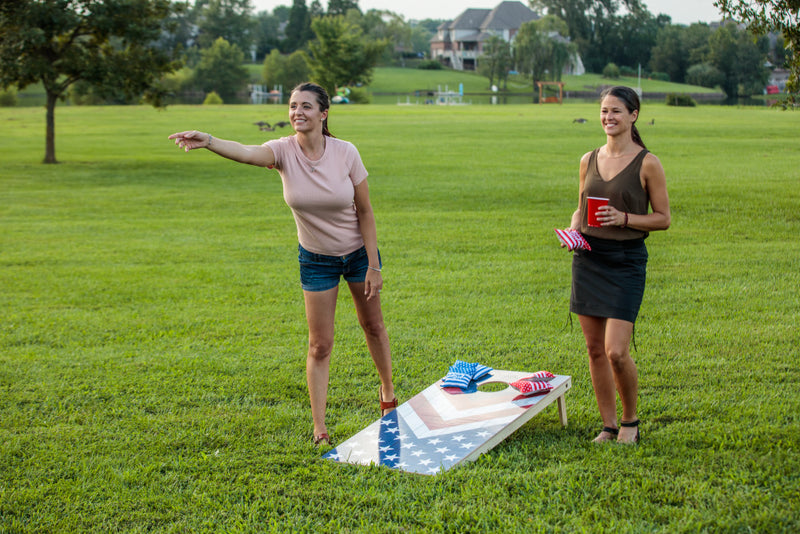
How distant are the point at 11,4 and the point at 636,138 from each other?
2477cm

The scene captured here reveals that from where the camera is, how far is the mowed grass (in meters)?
4.27

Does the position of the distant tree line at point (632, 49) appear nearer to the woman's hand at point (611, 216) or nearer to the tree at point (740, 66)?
the tree at point (740, 66)

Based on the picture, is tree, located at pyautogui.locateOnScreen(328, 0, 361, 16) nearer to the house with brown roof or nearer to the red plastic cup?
the house with brown roof

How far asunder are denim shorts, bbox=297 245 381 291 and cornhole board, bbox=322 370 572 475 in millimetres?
1049

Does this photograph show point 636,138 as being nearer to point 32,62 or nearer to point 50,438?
point 50,438

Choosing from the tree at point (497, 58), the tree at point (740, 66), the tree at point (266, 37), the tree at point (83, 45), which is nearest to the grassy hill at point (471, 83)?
the tree at point (497, 58)

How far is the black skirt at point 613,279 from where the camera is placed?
15.6ft

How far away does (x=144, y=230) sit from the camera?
47.9 feet

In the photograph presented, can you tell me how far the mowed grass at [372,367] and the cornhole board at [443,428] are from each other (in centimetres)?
14

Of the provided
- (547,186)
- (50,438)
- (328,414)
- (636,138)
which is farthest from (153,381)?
(547,186)

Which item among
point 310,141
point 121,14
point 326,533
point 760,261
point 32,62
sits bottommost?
point 326,533

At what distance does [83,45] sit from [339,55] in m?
64.8

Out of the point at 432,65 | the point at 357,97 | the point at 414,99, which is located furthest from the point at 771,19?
the point at 432,65

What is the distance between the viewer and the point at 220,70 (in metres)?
102
